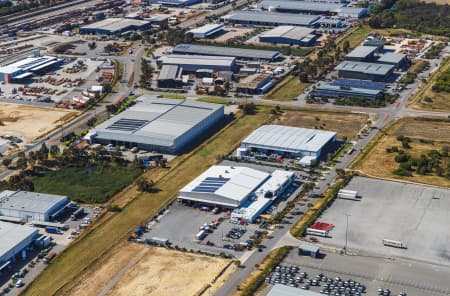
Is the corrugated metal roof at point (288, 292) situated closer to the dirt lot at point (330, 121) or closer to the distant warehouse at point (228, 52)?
the dirt lot at point (330, 121)

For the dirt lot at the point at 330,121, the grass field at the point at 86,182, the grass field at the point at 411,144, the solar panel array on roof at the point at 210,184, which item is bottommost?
the grass field at the point at 411,144

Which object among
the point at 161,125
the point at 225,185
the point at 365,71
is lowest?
the point at 225,185

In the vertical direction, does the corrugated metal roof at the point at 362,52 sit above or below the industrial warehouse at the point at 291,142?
above

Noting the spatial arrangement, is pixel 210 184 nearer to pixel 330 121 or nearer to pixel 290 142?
pixel 290 142

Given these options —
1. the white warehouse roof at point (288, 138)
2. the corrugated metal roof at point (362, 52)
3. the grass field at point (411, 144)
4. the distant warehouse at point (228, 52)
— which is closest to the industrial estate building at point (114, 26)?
the distant warehouse at point (228, 52)

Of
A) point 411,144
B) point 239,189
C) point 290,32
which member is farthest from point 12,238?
point 290,32

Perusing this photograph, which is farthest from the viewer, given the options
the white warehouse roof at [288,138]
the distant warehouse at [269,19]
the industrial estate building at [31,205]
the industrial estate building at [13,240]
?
the distant warehouse at [269,19]
